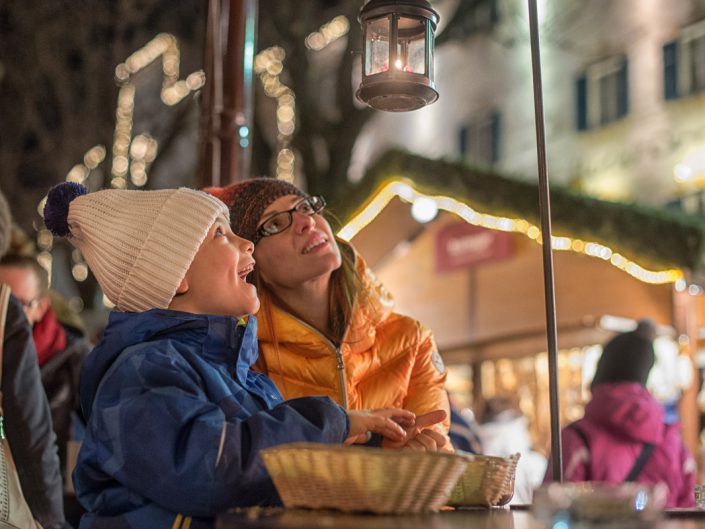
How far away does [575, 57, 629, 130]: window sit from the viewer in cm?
1588

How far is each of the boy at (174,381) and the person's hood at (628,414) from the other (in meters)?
3.77

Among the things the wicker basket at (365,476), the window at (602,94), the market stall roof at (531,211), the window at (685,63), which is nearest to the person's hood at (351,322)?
the wicker basket at (365,476)

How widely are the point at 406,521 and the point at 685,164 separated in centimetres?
1227

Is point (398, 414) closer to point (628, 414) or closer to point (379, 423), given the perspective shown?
point (379, 423)

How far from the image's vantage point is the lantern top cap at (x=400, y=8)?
364 centimetres

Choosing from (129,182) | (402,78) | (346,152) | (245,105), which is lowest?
(402,78)

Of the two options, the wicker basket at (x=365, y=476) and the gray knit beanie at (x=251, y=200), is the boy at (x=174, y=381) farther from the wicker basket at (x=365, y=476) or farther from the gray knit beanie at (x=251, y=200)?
the gray knit beanie at (x=251, y=200)

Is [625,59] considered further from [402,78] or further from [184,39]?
[402,78]

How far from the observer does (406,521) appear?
1980 mm

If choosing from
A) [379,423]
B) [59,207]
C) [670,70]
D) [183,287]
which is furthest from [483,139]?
[379,423]

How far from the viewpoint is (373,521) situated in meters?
1.95

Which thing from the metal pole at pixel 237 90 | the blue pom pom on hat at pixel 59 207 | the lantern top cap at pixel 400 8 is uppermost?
the metal pole at pixel 237 90

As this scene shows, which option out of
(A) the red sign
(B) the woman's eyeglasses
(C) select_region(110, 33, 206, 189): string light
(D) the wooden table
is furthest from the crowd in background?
(C) select_region(110, 33, 206, 189): string light

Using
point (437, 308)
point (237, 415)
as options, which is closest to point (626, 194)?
point (437, 308)
